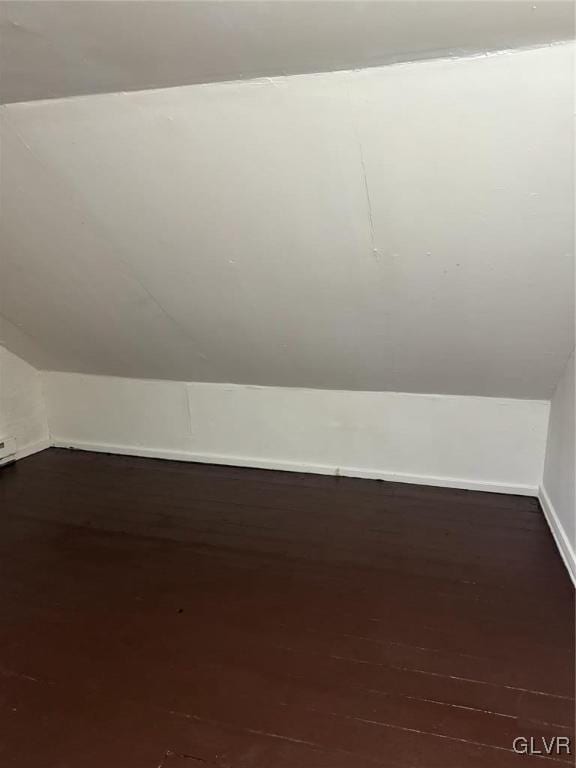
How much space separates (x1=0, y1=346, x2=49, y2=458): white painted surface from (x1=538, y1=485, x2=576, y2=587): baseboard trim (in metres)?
3.25

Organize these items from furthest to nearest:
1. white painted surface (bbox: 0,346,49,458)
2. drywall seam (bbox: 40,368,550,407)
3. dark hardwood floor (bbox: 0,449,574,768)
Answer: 1. white painted surface (bbox: 0,346,49,458)
2. drywall seam (bbox: 40,368,550,407)
3. dark hardwood floor (bbox: 0,449,574,768)

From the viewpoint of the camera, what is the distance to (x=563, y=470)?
2.44 metres

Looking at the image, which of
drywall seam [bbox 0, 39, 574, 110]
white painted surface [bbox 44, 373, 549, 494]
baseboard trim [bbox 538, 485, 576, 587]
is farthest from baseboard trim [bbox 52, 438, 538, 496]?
drywall seam [bbox 0, 39, 574, 110]

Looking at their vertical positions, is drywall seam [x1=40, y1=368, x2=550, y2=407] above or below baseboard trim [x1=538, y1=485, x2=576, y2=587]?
above

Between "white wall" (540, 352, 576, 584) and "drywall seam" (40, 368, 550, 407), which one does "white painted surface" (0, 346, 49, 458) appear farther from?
"white wall" (540, 352, 576, 584)

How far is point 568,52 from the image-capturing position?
4.42 ft

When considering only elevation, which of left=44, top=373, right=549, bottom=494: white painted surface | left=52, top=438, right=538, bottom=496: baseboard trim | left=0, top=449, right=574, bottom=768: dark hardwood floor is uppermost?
left=44, top=373, right=549, bottom=494: white painted surface

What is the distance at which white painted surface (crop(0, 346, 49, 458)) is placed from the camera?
11.9 ft

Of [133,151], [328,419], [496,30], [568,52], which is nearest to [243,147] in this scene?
[133,151]

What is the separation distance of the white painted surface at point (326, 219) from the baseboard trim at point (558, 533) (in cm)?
55

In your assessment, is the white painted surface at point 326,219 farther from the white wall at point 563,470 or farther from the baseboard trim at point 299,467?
the baseboard trim at point 299,467

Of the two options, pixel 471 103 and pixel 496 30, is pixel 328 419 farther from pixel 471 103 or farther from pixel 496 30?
pixel 496 30

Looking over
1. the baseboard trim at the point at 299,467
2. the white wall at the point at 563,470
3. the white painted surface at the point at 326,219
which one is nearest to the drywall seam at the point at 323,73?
the white painted surface at the point at 326,219

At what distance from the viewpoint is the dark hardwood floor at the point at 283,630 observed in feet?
4.91
